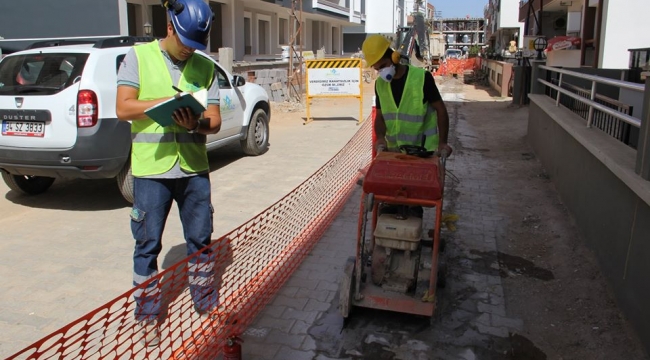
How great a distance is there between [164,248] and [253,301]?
1467mm

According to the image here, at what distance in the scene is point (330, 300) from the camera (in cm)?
389

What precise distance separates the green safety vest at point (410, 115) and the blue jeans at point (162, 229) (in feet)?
4.79

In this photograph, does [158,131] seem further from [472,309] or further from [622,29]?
[622,29]

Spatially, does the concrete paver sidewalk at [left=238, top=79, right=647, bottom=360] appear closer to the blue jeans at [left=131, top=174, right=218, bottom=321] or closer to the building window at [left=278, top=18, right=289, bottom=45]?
the blue jeans at [left=131, top=174, right=218, bottom=321]

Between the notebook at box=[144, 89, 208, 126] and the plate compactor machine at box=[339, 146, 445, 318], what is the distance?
A: 109 centimetres

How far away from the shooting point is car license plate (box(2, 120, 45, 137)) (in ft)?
17.6

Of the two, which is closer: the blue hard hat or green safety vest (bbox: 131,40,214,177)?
the blue hard hat

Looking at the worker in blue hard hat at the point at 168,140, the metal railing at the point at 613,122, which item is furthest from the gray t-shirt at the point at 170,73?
the metal railing at the point at 613,122

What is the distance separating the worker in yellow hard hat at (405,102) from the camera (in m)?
3.74

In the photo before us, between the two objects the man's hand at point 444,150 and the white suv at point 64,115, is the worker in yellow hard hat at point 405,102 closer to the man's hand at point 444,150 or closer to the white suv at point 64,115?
the man's hand at point 444,150

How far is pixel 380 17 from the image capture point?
154ft

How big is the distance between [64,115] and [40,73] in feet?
2.18

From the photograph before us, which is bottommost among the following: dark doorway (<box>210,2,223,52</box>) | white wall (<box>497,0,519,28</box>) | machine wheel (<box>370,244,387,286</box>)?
machine wheel (<box>370,244,387,286</box>)

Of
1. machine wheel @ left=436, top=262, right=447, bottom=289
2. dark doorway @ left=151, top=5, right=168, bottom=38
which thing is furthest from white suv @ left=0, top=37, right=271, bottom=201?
dark doorway @ left=151, top=5, right=168, bottom=38
